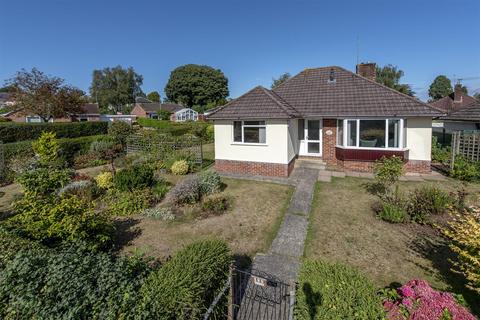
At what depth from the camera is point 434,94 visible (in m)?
79.1

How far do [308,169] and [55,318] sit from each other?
11.6 m

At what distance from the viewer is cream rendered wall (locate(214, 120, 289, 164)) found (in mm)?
11656

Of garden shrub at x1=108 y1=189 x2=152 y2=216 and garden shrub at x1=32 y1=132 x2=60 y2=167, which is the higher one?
garden shrub at x1=32 y1=132 x2=60 y2=167

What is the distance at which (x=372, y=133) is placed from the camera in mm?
12555

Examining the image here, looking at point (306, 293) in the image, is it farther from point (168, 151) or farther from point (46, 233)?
point (168, 151)

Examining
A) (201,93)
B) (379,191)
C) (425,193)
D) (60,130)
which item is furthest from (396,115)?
(201,93)

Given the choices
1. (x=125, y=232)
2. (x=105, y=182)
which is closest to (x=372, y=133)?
(x=125, y=232)

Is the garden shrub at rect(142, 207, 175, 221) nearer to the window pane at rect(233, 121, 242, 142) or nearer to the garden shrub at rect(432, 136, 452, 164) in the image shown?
the window pane at rect(233, 121, 242, 142)

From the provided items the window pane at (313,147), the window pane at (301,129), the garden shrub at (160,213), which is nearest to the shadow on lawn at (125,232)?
the garden shrub at (160,213)

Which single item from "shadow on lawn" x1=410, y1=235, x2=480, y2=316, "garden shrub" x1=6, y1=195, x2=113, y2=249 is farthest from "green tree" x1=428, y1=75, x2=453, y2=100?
"garden shrub" x1=6, y1=195, x2=113, y2=249

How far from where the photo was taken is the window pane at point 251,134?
1229cm

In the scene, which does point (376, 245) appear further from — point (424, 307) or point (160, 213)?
point (160, 213)

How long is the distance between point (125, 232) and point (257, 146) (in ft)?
23.0

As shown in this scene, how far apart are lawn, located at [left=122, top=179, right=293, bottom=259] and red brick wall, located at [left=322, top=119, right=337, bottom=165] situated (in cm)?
560
